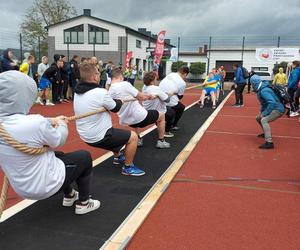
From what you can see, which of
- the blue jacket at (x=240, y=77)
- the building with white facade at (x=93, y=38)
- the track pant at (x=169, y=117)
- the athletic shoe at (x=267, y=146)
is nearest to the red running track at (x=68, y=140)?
the track pant at (x=169, y=117)

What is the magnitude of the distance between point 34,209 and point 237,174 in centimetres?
325

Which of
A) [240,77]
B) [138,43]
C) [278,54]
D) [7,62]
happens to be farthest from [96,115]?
[138,43]

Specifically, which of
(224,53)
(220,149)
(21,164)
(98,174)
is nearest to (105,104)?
(98,174)

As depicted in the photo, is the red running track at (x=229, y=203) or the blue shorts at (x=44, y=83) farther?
the blue shorts at (x=44, y=83)

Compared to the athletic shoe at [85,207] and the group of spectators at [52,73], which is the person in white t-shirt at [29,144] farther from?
the group of spectators at [52,73]

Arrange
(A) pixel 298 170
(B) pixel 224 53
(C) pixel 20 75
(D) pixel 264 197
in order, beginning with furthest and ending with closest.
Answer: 1. (B) pixel 224 53
2. (A) pixel 298 170
3. (D) pixel 264 197
4. (C) pixel 20 75

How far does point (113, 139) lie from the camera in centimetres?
525

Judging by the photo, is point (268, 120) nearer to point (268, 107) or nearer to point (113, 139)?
point (268, 107)

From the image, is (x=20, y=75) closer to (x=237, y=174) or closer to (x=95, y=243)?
(x=95, y=243)

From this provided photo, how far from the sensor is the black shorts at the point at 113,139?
5.20 meters

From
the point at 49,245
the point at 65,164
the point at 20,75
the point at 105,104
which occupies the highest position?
the point at 20,75

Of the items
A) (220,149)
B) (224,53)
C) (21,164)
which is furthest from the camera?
(224,53)

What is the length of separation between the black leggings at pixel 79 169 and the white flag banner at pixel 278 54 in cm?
3131

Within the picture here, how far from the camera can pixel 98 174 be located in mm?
5750
